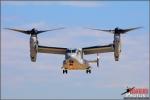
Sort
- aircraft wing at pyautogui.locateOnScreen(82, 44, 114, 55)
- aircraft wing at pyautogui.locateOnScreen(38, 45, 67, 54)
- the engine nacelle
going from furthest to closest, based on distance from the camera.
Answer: aircraft wing at pyautogui.locateOnScreen(38, 45, 67, 54), aircraft wing at pyautogui.locateOnScreen(82, 44, 114, 55), the engine nacelle

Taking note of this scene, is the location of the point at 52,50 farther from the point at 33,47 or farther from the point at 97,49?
the point at 33,47

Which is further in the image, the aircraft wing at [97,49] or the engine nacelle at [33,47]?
the aircraft wing at [97,49]

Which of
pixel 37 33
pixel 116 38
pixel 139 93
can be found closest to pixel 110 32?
pixel 116 38

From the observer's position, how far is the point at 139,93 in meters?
186

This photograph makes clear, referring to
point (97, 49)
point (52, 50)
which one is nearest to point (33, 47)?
point (52, 50)

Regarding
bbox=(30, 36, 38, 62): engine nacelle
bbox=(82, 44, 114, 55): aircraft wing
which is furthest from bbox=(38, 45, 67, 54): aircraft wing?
bbox=(30, 36, 38, 62): engine nacelle

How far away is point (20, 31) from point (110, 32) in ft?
38.9

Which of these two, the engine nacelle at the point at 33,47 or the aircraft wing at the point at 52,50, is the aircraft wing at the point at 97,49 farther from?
the engine nacelle at the point at 33,47

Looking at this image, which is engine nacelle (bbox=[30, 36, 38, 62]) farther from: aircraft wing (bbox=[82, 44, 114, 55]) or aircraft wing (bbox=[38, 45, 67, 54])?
aircraft wing (bbox=[82, 44, 114, 55])

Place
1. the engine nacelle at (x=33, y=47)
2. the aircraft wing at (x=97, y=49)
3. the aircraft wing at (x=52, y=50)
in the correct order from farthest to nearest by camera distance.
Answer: the aircraft wing at (x=52, y=50) → the aircraft wing at (x=97, y=49) → the engine nacelle at (x=33, y=47)

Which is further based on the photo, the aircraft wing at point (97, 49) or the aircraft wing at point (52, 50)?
the aircraft wing at point (52, 50)

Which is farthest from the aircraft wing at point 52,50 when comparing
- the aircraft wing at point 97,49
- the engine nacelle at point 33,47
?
the engine nacelle at point 33,47

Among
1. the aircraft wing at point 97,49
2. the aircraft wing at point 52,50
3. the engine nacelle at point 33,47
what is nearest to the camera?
the engine nacelle at point 33,47

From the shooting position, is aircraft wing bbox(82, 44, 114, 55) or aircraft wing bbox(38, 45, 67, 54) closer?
aircraft wing bbox(82, 44, 114, 55)
